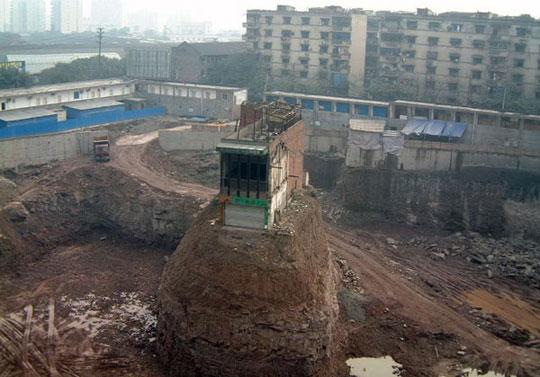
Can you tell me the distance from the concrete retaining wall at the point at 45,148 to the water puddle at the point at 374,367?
84.0 ft

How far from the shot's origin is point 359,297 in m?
30.8

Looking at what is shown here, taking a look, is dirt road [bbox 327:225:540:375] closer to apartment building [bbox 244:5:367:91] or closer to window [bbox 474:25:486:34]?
window [bbox 474:25:486:34]

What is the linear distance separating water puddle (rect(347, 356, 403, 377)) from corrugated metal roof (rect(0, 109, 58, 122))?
30196 mm

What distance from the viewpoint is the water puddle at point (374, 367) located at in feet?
84.0

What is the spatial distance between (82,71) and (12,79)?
1223cm

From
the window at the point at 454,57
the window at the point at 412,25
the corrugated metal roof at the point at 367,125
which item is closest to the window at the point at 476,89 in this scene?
the window at the point at 454,57

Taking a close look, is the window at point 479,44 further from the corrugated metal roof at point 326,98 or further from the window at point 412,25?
the corrugated metal roof at point 326,98

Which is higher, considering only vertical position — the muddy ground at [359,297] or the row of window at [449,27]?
the row of window at [449,27]

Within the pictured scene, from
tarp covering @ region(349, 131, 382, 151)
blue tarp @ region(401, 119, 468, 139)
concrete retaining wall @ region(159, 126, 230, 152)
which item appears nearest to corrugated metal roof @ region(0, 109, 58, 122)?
concrete retaining wall @ region(159, 126, 230, 152)

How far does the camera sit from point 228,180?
2602 centimetres

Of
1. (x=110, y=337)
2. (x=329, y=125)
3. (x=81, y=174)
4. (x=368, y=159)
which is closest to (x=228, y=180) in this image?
(x=110, y=337)

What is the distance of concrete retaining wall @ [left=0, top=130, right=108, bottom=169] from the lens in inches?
1566

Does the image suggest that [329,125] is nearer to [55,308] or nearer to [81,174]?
[81,174]

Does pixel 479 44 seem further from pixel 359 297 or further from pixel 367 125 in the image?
pixel 359 297
